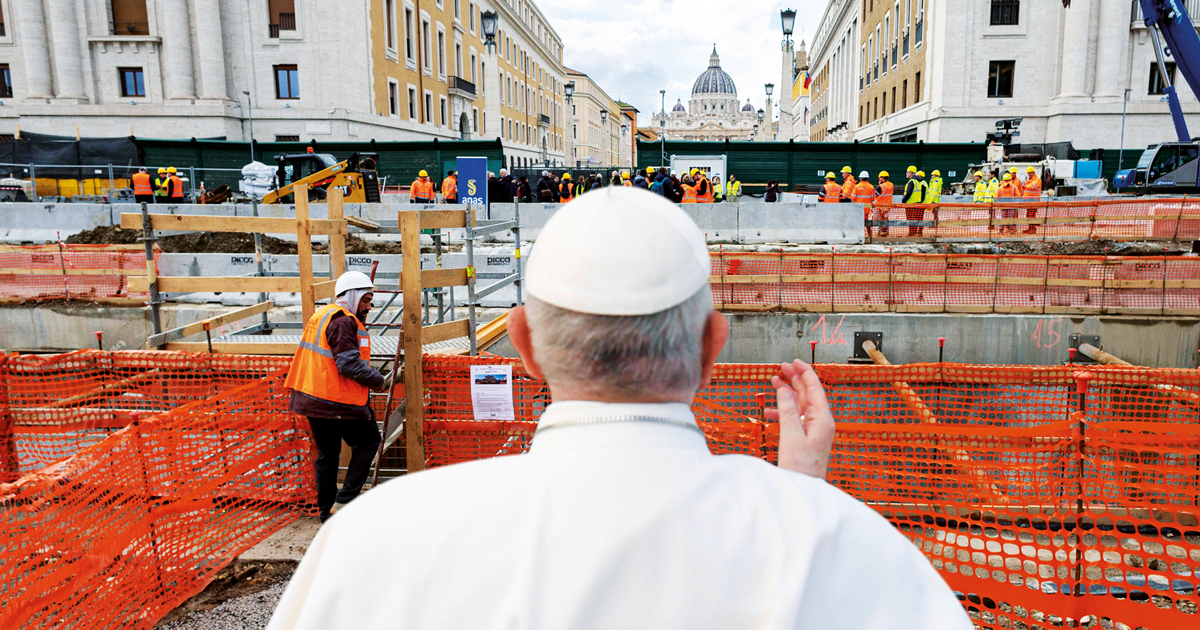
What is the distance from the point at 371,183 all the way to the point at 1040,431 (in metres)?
21.2

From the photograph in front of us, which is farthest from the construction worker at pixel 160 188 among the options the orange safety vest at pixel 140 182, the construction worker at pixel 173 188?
the orange safety vest at pixel 140 182

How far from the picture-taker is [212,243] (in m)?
17.8

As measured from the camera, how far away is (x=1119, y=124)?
32906mm

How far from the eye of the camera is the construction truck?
2002 centimetres

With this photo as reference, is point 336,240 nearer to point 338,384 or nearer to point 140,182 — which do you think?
point 338,384

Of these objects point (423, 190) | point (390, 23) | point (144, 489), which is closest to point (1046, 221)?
point (423, 190)

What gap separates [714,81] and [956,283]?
622ft

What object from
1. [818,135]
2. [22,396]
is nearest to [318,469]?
[22,396]

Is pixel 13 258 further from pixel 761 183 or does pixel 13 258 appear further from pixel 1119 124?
pixel 1119 124

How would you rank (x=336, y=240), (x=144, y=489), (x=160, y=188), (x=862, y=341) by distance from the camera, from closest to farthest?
(x=144, y=489) < (x=336, y=240) < (x=862, y=341) < (x=160, y=188)

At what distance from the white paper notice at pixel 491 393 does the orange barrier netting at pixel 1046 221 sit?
13.9 metres

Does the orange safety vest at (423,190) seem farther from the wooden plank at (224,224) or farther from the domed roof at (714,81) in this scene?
the domed roof at (714,81)

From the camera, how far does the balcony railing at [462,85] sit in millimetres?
52719

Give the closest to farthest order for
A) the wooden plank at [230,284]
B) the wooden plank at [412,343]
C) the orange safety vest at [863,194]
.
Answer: the wooden plank at [412,343], the wooden plank at [230,284], the orange safety vest at [863,194]
